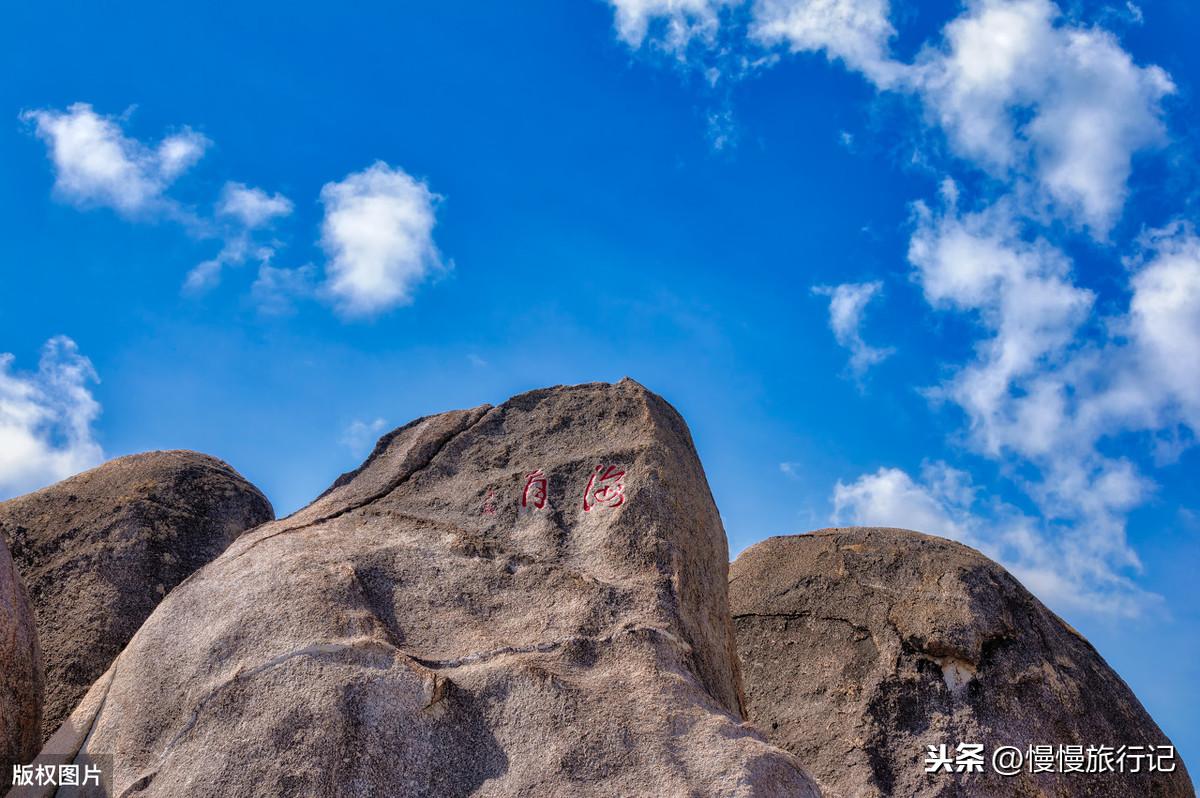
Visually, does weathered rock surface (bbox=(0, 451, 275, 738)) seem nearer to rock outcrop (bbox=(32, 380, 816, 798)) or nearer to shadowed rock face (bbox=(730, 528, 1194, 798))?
rock outcrop (bbox=(32, 380, 816, 798))

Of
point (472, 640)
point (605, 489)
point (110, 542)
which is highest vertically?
point (110, 542)

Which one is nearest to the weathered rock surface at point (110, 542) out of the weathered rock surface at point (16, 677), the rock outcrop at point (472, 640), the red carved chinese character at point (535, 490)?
the weathered rock surface at point (16, 677)

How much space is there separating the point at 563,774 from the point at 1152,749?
457 centimetres

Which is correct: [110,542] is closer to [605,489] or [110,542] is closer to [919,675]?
[605,489]

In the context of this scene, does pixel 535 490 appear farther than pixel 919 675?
No

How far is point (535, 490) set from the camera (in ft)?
20.3

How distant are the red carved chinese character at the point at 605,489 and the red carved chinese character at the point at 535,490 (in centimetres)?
Answer: 22

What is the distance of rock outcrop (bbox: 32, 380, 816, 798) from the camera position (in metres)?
4.64

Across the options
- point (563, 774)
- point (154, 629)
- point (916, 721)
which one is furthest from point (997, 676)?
point (154, 629)

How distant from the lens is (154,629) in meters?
5.66

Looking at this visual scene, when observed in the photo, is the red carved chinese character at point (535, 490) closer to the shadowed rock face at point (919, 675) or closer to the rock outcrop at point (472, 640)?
the rock outcrop at point (472, 640)

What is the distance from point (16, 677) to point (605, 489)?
2.70 metres

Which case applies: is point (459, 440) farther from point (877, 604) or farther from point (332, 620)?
point (877, 604)

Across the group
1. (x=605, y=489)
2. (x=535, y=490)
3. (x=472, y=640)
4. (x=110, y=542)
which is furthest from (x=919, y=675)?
(x=110, y=542)
